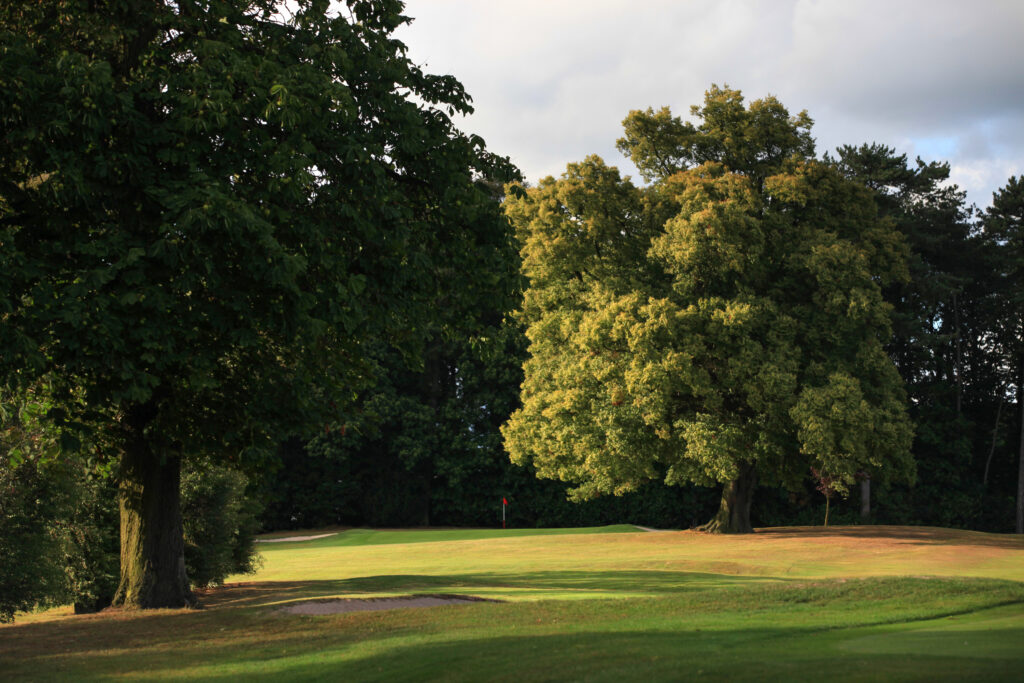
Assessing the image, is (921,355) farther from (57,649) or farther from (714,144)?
(57,649)

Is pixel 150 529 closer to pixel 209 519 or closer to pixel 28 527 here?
pixel 28 527

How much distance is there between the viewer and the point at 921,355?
148 ft

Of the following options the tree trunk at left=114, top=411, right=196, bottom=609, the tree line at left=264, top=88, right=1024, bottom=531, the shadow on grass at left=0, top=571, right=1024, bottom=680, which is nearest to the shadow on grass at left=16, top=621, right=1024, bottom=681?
the shadow on grass at left=0, top=571, right=1024, bottom=680

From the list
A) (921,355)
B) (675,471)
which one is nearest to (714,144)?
(675,471)

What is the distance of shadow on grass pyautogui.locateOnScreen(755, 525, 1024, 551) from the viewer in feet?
98.5

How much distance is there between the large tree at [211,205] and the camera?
11.4 metres

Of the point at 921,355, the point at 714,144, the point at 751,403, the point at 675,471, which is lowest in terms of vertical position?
the point at 675,471

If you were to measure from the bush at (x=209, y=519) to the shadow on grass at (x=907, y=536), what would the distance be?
61.0 feet

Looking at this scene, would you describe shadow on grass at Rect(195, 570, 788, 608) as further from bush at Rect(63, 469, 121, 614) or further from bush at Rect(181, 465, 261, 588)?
bush at Rect(63, 469, 121, 614)

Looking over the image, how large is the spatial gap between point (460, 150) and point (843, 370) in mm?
19619

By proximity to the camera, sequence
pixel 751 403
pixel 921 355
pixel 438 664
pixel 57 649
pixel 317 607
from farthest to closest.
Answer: pixel 921 355
pixel 751 403
pixel 317 607
pixel 57 649
pixel 438 664

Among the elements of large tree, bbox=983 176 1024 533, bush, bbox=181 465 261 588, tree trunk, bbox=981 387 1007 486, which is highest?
large tree, bbox=983 176 1024 533

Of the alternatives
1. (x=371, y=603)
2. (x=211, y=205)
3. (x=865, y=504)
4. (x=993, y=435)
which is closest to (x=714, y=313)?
(x=371, y=603)

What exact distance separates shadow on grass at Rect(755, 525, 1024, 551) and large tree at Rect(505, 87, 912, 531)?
6.58ft
